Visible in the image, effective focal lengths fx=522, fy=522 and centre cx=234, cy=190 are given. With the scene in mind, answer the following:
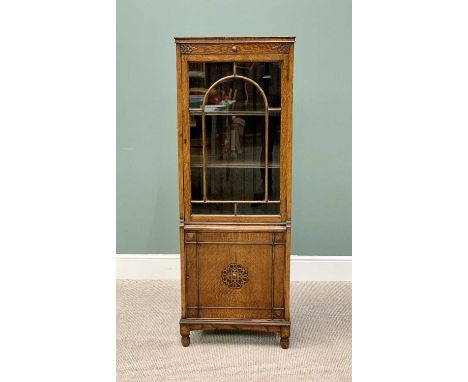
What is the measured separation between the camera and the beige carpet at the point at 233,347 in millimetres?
2215

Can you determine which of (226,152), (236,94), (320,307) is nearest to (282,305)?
(320,307)

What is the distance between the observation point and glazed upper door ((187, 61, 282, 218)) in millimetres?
2377

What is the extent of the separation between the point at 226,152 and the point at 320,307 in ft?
3.63

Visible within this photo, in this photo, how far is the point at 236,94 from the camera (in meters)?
2.41

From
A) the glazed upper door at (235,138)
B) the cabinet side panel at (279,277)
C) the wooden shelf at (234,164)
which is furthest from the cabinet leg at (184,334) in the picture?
the wooden shelf at (234,164)

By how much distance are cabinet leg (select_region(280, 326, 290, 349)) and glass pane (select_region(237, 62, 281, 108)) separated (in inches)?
41.0

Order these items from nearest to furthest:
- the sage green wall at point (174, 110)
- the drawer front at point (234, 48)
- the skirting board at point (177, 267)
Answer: the drawer front at point (234, 48)
the sage green wall at point (174, 110)
the skirting board at point (177, 267)

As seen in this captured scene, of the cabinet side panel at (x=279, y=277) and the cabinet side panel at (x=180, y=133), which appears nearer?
the cabinet side panel at (x=180, y=133)

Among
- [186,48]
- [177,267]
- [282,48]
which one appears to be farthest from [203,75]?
[177,267]

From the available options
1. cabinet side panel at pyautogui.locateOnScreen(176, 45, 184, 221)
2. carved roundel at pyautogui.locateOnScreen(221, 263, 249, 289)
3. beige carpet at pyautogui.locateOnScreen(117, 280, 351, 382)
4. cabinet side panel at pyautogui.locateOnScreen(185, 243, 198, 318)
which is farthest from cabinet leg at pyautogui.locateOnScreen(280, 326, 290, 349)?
cabinet side panel at pyautogui.locateOnScreen(176, 45, 184, 221)

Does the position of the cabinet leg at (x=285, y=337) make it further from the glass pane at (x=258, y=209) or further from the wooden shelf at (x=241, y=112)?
the wooden shelf at (x=241, y=112)

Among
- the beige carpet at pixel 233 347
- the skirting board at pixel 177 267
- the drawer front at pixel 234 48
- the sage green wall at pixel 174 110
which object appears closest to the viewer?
the beige carpet at pixel 233 347

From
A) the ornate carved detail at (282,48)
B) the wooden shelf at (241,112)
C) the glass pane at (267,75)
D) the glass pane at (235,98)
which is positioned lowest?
the wooden shelf at (241,112)

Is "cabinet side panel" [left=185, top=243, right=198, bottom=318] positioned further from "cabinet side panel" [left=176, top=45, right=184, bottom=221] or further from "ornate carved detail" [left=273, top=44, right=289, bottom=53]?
"ornate carved detail" [left=273, top=44, right=289, bottom=53]
